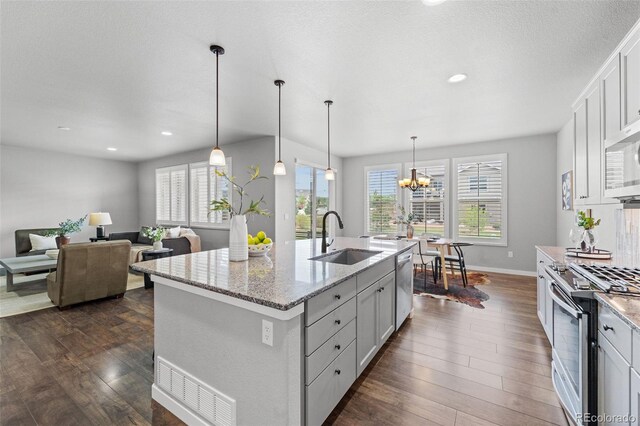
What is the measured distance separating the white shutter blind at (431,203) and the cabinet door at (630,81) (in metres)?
4.25

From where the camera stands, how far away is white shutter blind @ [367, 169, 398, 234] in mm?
6758

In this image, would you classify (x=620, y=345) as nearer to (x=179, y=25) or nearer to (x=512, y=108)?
(x=179, y=25)

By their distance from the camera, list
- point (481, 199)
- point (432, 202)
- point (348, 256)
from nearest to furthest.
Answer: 1. point (348, 256)
2. point (481, 199)
3. point (432, 202)

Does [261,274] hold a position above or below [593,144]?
below

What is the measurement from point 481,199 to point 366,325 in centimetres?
477

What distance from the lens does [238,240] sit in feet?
7.09

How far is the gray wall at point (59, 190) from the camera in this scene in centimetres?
589

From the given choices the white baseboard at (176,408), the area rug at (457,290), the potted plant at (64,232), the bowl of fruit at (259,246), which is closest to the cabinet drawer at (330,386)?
the white baseboard at (176,408)

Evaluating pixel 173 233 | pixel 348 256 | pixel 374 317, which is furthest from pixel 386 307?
pixel 173 233

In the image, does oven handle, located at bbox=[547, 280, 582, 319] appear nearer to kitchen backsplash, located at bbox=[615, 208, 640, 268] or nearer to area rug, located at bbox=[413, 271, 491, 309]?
kitchen backsplash, located at bbox=[615, 208, 640, 268]

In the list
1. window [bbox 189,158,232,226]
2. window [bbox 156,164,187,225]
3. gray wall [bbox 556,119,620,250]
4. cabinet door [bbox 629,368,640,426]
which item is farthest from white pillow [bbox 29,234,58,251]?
gray wall [bbox 556,119,620,250]

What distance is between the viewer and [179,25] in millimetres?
2105

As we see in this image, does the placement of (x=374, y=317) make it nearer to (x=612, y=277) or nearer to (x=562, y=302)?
(x=562, y=302)

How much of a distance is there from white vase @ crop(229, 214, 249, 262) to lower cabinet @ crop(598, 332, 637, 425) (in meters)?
2.14
